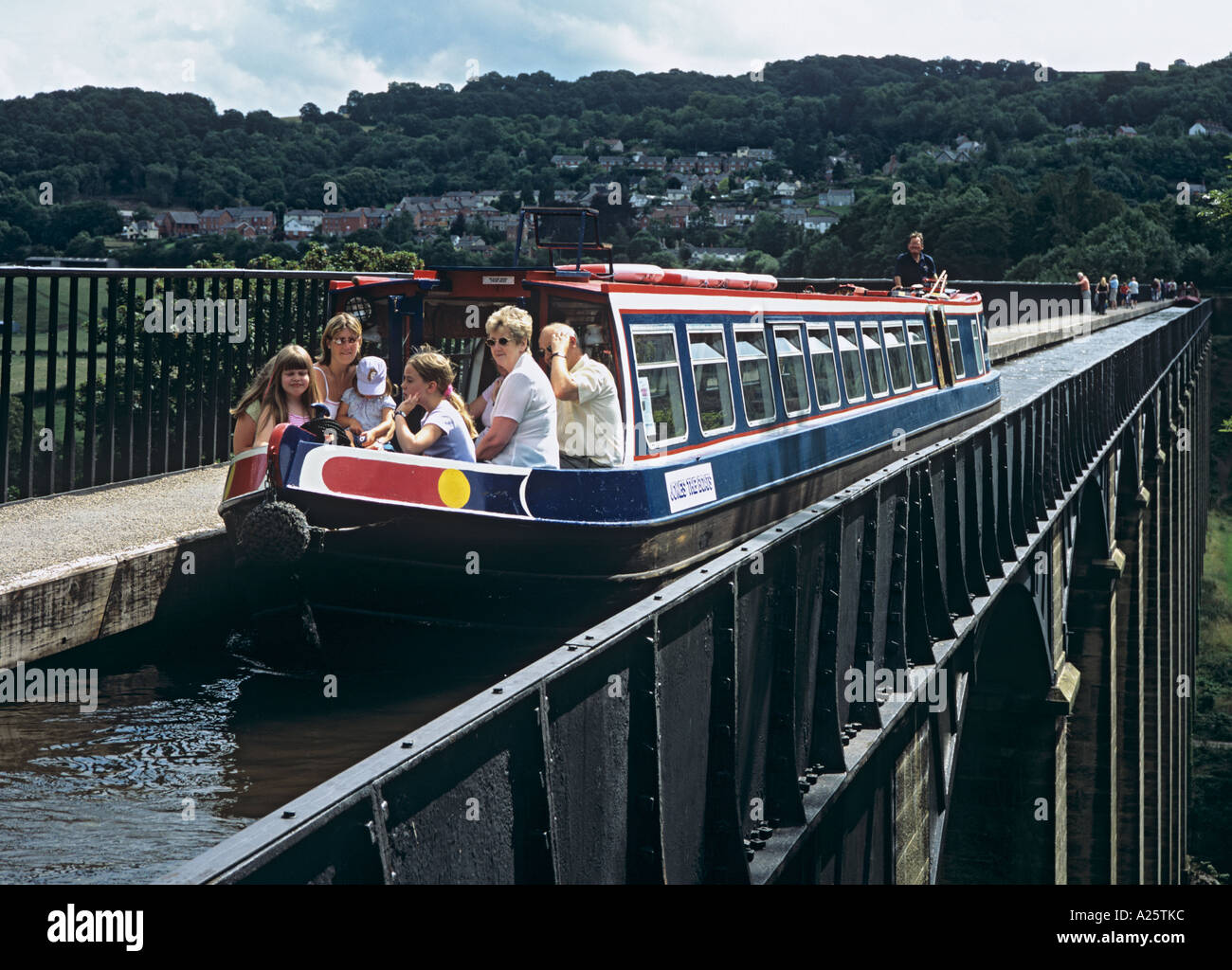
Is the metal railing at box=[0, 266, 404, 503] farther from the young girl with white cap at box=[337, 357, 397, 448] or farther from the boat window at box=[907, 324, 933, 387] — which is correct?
the boat window at box=[907, 324, 933, 387]

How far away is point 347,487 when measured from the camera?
25.1 ft

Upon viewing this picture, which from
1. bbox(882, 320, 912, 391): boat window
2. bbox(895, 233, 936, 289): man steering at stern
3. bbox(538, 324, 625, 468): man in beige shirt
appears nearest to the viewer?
bbox(538, 324, 625, 468): man in beige shirt

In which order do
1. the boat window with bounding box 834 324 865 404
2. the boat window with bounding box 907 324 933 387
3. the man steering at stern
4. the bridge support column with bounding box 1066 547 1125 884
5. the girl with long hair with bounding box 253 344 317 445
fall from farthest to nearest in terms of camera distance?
the bridge support column with bounding box 1066 547 1125 884 → the man steering at stern → the boat window with bounding box 907 324 933 387 → the boat window with bounding box 834 324 865 404 → the girl with long hair with bounding box 253 344 317 445

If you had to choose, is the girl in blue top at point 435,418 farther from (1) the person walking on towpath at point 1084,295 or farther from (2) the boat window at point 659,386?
(1) the person walking on towpath at point 1084,295

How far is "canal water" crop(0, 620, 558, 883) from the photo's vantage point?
5281mm

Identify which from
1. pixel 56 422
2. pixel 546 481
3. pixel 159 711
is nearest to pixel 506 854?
pixel 159 711

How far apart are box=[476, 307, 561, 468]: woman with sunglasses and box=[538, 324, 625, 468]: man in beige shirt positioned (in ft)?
1.06

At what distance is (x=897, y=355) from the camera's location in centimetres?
1579

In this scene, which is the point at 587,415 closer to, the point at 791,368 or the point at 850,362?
the point at 791,368

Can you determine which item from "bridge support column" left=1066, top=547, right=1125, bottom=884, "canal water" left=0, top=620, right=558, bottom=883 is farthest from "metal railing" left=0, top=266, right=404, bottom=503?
"bridge support column" left=1066, top=547, right=1125, bottom=884

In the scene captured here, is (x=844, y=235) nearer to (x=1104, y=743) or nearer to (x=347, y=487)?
(x=1104, y=743)

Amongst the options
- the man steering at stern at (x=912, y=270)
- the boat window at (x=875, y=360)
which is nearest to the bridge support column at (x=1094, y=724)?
the man steering at stern at (x=912, y=270)

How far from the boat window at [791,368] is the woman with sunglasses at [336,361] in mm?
4017

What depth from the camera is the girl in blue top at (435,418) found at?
7.94m
